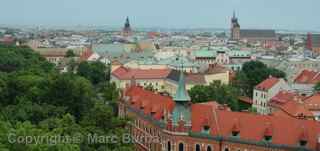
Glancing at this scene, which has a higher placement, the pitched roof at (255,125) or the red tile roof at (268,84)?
the pitched roof at (255,125)

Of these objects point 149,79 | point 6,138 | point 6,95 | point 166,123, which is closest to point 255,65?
point 149,79

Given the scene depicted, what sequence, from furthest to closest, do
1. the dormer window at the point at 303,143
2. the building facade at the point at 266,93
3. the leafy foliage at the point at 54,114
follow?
the building facade at the point at 266,93
the dormer window at the point at 303,143
the leafy foliage at the point at 54,114

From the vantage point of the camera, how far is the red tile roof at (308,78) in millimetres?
108000

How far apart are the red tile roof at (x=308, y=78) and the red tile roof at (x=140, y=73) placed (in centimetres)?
2780

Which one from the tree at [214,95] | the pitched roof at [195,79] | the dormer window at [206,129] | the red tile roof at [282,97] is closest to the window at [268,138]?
the dormer window at [206,129]

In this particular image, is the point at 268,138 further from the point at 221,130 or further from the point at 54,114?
the point at 54,114

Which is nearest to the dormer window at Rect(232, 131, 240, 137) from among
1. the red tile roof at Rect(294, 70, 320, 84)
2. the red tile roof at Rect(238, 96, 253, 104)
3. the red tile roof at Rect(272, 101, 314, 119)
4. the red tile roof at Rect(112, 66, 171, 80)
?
the red tile roof at Rect(272, 101, 314, 119)

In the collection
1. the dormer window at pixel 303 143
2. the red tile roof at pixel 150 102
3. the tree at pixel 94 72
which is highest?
the red tile roof at pixel 150 102

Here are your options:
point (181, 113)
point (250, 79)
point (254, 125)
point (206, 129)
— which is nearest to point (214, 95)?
point (250, 79)

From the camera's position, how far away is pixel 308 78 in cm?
11044

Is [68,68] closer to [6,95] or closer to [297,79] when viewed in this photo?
[297,79]

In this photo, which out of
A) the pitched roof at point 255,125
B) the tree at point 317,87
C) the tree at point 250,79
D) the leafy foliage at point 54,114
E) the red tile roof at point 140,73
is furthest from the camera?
the red tile roof at point 140,73

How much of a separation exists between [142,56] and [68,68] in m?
30.9

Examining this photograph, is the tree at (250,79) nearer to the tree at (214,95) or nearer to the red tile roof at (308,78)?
the red tile roof at (308,78)
